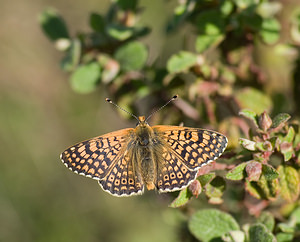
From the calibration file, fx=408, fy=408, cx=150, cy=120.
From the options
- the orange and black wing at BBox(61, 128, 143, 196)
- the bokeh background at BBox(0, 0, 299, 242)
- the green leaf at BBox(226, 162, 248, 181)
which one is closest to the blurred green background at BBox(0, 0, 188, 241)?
the bokeh background at BBox(0, 0, 299, 242)

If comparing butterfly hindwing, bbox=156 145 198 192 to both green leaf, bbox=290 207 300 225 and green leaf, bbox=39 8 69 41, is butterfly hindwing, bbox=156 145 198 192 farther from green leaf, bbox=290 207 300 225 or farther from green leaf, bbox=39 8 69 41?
green leaf, bbox=39 8 69 41

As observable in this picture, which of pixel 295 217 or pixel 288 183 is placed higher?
pixel 288 183

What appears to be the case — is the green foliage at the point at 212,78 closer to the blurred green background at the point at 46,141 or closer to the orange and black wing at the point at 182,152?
the orange and black wing at the point at 182,152

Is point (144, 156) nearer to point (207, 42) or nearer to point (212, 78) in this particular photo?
point (212, 78)

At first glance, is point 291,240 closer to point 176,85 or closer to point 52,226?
point 176,85

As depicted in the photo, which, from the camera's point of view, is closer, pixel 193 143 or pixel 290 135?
pixel 290 135

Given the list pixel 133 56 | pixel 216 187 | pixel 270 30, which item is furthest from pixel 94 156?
pixel 270 30
